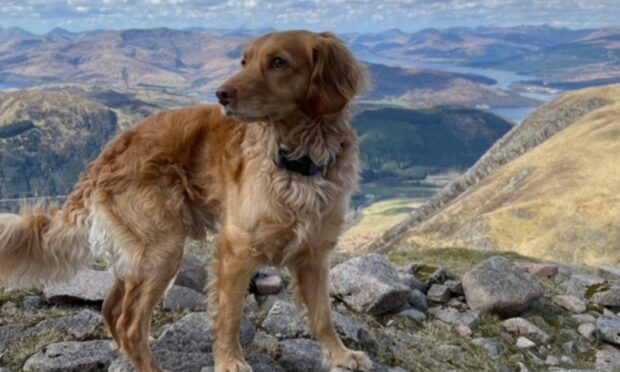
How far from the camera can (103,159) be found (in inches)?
280

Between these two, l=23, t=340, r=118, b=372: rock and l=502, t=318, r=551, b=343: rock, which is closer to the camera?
l=23, t=340, r=118, b=372: rock

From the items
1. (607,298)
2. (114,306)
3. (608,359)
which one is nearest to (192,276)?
(114,306)

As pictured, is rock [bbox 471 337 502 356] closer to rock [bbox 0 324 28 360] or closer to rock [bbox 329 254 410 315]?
rock [bbox 329 254 410 315]

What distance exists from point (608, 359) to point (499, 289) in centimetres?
199

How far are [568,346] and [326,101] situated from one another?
7.45 meters

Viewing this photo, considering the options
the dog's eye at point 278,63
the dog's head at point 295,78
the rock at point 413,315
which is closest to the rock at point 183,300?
the rock at point 413,315

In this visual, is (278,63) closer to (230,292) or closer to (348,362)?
(230,292)

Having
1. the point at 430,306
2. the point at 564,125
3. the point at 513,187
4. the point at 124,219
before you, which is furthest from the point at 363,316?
the point at 564,125

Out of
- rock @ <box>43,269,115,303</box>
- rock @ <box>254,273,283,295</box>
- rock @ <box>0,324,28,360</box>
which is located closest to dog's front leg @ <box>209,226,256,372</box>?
rock @ <box>0,324,28,360</box>

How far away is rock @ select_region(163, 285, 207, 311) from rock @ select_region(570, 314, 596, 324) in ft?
23.1

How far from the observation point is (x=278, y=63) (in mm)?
6094

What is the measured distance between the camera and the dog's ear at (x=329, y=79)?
20.1 ft

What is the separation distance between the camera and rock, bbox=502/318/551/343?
11438 millimetres

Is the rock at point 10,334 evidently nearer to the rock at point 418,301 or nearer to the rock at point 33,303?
the rock at point 33,303
